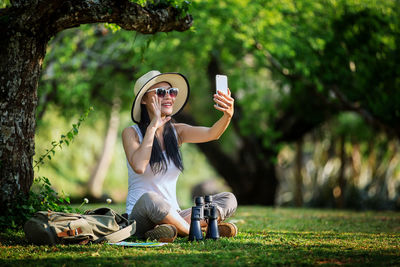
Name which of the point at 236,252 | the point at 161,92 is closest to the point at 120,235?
the point at 236,252

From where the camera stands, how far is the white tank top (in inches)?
192

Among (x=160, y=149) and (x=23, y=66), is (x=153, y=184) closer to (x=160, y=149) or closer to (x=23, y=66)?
(x=160, y=149)

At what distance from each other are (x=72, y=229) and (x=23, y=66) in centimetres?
189

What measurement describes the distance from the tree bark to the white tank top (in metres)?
1.15

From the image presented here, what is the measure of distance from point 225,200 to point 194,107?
987cm

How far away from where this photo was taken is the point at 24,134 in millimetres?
5094

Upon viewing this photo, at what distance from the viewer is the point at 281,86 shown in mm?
12594

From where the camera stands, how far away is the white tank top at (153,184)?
488cm

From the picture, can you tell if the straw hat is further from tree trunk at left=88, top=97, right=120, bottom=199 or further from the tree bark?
tree trunk at left=88, top=97, right=120, bottom=199

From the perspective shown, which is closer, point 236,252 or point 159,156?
point 236,252

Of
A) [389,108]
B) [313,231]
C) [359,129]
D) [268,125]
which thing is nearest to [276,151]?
[268,125]

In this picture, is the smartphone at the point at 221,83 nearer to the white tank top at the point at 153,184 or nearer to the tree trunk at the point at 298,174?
the white tank top at the point at 153,184

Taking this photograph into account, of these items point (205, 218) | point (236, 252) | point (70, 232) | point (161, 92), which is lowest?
point (236, 252)

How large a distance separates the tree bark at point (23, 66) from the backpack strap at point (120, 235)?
4.21ft
